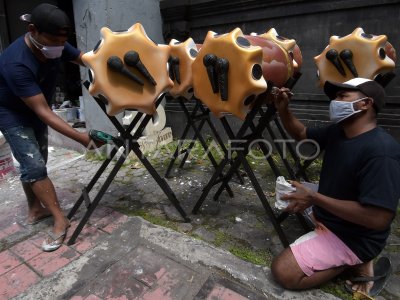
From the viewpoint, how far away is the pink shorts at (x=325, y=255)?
2150 mm

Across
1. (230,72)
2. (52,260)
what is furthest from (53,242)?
(230,72)

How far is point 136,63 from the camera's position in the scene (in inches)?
95.0

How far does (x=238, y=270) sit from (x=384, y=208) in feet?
3.72

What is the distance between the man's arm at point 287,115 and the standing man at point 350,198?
0.04 meters

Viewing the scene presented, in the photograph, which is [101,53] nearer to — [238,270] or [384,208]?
[238,270]

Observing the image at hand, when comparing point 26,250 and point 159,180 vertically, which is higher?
point 159,180

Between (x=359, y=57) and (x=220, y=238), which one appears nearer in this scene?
(x=220, y=238)

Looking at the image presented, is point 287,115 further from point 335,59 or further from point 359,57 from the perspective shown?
point 359,57

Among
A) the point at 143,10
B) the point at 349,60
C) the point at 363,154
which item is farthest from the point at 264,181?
the point at 143,10

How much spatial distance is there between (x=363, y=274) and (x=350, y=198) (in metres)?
0.61

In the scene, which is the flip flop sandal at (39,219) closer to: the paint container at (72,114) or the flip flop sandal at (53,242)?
the flip flop sandal at (53,242)

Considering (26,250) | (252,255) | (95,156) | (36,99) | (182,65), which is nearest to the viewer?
(36,99)

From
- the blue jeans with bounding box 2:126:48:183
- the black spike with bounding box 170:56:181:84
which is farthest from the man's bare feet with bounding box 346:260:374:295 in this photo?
the blue jeans with bounding box 2:126:48:183

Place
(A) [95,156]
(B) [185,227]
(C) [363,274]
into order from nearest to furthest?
1. (C) [363,274]
2. (B) [185,227]
3. (A) [95,156]
